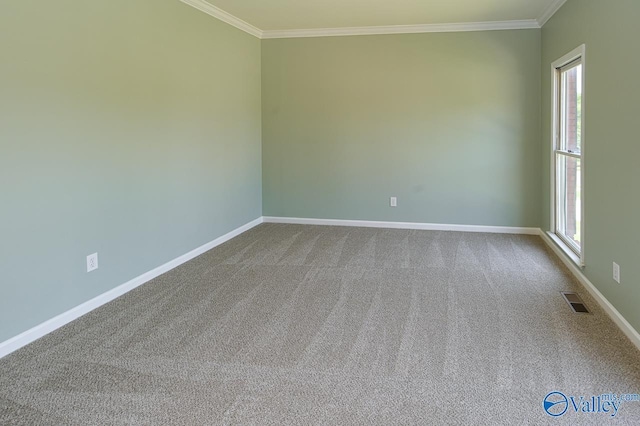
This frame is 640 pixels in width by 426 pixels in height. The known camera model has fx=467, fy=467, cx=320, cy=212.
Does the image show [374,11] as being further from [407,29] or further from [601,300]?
[601,300]

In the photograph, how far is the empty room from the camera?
2.31 meters

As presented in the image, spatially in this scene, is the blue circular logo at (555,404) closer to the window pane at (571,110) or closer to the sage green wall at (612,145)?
the sage green wall at (612,145)

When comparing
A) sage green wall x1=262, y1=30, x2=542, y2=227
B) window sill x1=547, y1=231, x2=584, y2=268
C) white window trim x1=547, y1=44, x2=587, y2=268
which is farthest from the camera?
sage green wall x1=262, y1=30, x2=542, y2=227

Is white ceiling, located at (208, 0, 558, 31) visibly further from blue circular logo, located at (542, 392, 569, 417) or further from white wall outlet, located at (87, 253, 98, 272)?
blue circular logo, located at (542, 392, 569, 417)

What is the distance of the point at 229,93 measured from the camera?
531cm

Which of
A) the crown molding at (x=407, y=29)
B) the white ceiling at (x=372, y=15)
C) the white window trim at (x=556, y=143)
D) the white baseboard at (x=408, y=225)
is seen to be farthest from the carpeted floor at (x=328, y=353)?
the crown molding at (x=407, y=29)

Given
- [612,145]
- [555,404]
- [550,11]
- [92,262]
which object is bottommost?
[555,404]

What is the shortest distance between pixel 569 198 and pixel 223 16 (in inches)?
158

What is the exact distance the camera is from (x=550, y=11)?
4766 millimetres

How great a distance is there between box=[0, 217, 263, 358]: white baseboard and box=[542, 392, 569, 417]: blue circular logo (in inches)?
111

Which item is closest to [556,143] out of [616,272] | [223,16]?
[616,272]

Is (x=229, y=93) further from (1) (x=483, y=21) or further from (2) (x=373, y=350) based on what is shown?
(2) (x=373, y=350)

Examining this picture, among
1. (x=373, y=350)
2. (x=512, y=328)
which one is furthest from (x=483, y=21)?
(x=373, y=350)

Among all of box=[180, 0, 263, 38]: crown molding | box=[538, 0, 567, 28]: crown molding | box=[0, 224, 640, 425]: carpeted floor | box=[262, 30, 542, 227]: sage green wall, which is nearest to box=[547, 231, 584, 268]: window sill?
box=[0, 224, 640, 425]: carpeted floor
